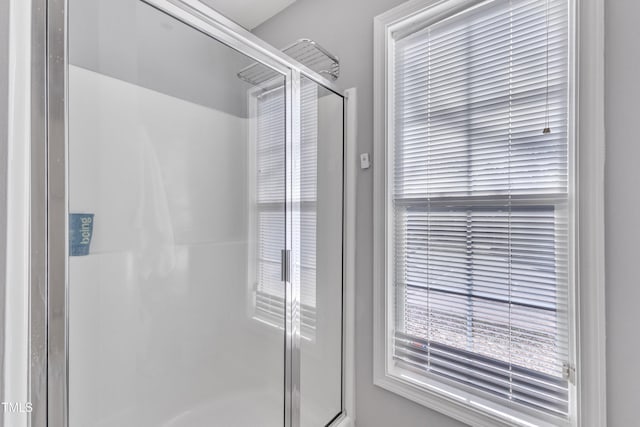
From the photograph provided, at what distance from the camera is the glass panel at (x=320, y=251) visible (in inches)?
50.1

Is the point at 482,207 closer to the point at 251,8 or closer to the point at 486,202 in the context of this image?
the point at 486,202

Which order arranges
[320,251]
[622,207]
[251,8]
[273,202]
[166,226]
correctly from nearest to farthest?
[622,207] → [166,226] → [273,202] → [320,251] → [251,8]

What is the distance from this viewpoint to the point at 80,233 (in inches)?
32.6

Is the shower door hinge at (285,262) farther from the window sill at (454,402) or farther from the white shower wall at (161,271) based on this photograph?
the window sill at (454,402)

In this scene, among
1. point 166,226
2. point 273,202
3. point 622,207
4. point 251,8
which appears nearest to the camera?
point 622,207

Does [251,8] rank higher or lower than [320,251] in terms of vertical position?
higher

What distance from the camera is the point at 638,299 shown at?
80cm

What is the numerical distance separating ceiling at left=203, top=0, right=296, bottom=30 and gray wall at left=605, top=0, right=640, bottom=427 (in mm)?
1490

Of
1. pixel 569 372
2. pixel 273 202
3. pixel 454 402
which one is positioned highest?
pixel 273 202

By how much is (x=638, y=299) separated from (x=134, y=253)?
60.9 inches

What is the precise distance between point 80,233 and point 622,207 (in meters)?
1.54

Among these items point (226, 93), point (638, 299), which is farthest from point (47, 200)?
point (638, 299)

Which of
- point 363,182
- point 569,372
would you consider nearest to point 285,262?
point 363,182

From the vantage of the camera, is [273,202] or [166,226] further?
[273,202]
